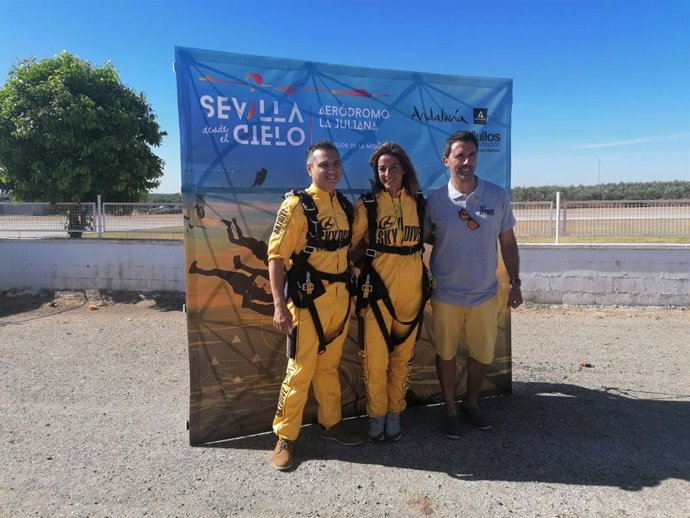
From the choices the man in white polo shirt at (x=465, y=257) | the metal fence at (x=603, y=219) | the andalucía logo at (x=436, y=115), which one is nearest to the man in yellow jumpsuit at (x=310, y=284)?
the man in white polo shirt at (x=465, y=257)

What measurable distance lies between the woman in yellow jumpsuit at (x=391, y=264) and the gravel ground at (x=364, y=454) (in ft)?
2.05

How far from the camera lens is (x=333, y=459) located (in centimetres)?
328

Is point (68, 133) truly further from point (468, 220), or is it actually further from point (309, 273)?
point (468, 220)

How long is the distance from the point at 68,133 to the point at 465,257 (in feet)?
30.1

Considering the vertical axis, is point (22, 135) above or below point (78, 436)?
above

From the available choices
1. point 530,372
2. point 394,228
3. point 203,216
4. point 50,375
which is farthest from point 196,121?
point 530,372

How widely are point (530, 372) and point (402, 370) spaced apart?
2344mm

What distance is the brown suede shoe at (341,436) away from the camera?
3.43m

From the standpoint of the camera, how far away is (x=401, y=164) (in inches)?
→ 131

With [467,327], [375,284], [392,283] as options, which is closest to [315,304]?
[375,284]

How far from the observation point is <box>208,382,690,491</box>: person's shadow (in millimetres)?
3084

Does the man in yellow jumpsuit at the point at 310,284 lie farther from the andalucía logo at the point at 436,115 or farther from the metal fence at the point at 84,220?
the metal fence at the point at 84,220

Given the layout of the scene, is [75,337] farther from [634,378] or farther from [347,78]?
[634,378]

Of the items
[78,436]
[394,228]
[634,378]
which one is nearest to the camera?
[394,228]
